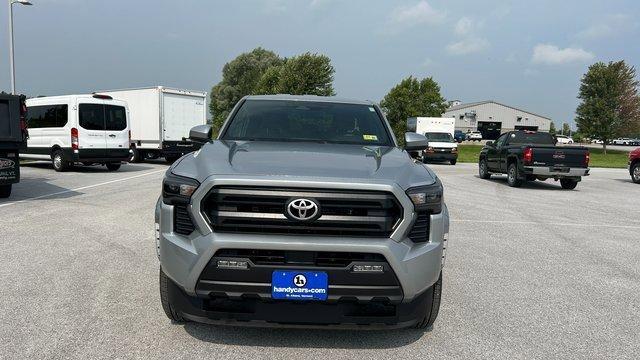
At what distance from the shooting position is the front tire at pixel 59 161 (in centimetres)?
1706

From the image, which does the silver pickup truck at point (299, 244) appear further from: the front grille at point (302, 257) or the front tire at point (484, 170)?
the front tire at point (484, 170)

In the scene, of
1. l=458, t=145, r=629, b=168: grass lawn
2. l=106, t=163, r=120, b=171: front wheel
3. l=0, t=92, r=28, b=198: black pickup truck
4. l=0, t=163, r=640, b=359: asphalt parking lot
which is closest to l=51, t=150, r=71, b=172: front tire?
l=106, t=163, r=120, b=171: front wheel

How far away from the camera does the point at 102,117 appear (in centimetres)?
1717

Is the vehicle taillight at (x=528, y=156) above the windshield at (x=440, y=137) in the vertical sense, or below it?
below

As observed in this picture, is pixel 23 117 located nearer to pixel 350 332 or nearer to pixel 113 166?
pixel 113 166

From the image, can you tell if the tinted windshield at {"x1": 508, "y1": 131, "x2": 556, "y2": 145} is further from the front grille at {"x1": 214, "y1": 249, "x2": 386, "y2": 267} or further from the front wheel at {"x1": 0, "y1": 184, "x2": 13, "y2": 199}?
the front grille at {"x1": 214, "y1": 249, "x2": 386, "y2": 267}

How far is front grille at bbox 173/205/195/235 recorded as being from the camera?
3.24 m

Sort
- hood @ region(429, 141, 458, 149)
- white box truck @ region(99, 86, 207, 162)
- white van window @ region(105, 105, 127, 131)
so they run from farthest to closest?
hood @ region(429, 141, 458, 149), white box truck @ region(99, 86, 207, 162), white van window @ region(105, 105, 127, 131)

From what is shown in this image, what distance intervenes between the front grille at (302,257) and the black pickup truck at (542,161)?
1343cm

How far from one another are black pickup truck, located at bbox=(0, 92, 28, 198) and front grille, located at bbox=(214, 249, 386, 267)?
8.81 m

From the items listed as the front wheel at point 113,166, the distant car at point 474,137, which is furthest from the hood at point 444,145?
the distant car at point 474,137

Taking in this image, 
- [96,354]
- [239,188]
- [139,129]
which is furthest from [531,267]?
[139,129]

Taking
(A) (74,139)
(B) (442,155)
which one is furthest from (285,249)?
(B) (442,155)

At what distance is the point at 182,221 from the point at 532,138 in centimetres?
1570
